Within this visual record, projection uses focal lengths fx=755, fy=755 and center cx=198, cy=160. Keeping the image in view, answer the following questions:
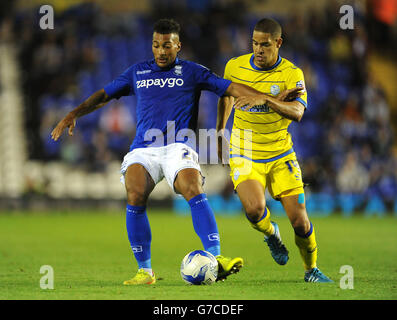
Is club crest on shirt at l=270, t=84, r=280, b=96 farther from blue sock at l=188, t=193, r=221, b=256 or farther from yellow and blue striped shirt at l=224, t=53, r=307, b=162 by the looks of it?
blue sock at l=188, t=193, r=221, b=256

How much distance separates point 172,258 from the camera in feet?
30.6

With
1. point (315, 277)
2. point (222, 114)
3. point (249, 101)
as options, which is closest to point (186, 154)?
point (249, 101)

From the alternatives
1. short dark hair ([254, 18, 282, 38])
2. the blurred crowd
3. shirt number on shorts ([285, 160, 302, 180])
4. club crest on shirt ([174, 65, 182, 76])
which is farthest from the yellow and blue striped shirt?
the blurred crowd

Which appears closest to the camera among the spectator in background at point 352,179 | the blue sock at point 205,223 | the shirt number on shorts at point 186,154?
the blue sock at point 205,223

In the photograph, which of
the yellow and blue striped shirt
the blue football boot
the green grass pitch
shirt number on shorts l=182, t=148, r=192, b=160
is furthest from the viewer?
the yellow and blue striped shirt

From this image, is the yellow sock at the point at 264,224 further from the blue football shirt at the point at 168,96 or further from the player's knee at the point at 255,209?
the blue football shirt at the point at 168,96

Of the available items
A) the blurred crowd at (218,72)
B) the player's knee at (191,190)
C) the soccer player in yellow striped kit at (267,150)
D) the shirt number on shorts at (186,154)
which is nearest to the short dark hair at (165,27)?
the soccer player in yellow striped kit at (267,150)

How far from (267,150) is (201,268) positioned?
65.0 inches

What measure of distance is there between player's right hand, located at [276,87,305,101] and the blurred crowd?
37.1 feet

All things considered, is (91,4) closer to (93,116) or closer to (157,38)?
(93,116)

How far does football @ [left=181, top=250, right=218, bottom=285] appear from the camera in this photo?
643 centimetres

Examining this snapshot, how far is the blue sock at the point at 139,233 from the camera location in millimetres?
6830

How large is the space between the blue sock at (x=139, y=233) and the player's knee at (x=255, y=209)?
1.04 meters
